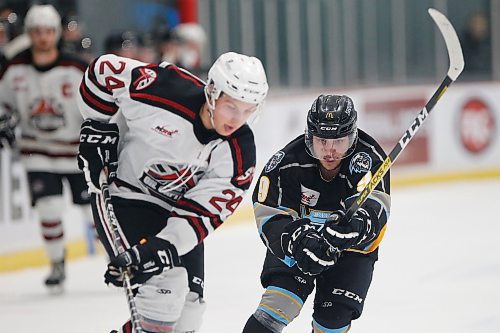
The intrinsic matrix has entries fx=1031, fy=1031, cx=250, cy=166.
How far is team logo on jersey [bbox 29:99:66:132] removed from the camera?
17.7 feet

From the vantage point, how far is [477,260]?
578 centimetres

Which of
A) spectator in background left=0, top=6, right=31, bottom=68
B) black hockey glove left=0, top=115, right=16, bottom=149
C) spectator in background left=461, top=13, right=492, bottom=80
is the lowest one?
spectator in background left=461, top=13, right=492, bottom=80

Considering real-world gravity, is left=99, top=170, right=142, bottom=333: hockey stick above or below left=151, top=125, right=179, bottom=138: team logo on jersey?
below

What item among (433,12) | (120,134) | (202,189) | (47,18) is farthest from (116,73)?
(47,18)

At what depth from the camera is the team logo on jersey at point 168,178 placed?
3.21 metres

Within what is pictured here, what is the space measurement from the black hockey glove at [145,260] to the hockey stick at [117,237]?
0.03 metres

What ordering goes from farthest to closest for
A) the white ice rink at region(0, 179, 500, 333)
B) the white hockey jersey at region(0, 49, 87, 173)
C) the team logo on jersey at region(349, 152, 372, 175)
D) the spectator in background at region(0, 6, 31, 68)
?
the spectator in background at region(0, 6, 31, 68) → the white hockey jersey at region(0, 49, 87, 173) → the white ice rink at region(0, 179, 500, 333) → the team logo on jersey at region(349, 152, 372, 175)

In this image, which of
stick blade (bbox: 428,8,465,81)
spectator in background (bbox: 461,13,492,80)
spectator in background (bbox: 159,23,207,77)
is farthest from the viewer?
spectator in background (bbox: 461,13,492,80)

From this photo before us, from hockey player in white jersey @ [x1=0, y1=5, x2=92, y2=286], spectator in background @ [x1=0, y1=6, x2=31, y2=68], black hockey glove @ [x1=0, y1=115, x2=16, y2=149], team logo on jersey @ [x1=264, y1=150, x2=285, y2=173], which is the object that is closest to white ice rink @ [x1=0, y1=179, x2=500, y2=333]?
hockey player in white jersey @ [x1=0, y1=5, x2=92, y2=286]

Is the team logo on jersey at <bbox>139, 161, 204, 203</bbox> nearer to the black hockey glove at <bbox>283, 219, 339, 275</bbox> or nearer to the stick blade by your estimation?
the black hockey glove at <bbox>283, 219, 339, 275</bbox>

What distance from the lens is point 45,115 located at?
540 cm

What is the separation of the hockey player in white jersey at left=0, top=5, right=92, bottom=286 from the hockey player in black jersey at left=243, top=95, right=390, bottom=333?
92.3 inches

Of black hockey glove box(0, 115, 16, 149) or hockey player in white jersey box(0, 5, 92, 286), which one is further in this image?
hockey player in white jersey box(0, 5, 92, 286)

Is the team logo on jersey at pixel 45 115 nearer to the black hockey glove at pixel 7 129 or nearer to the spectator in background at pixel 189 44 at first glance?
the black hockey glove at pixel 7 129
